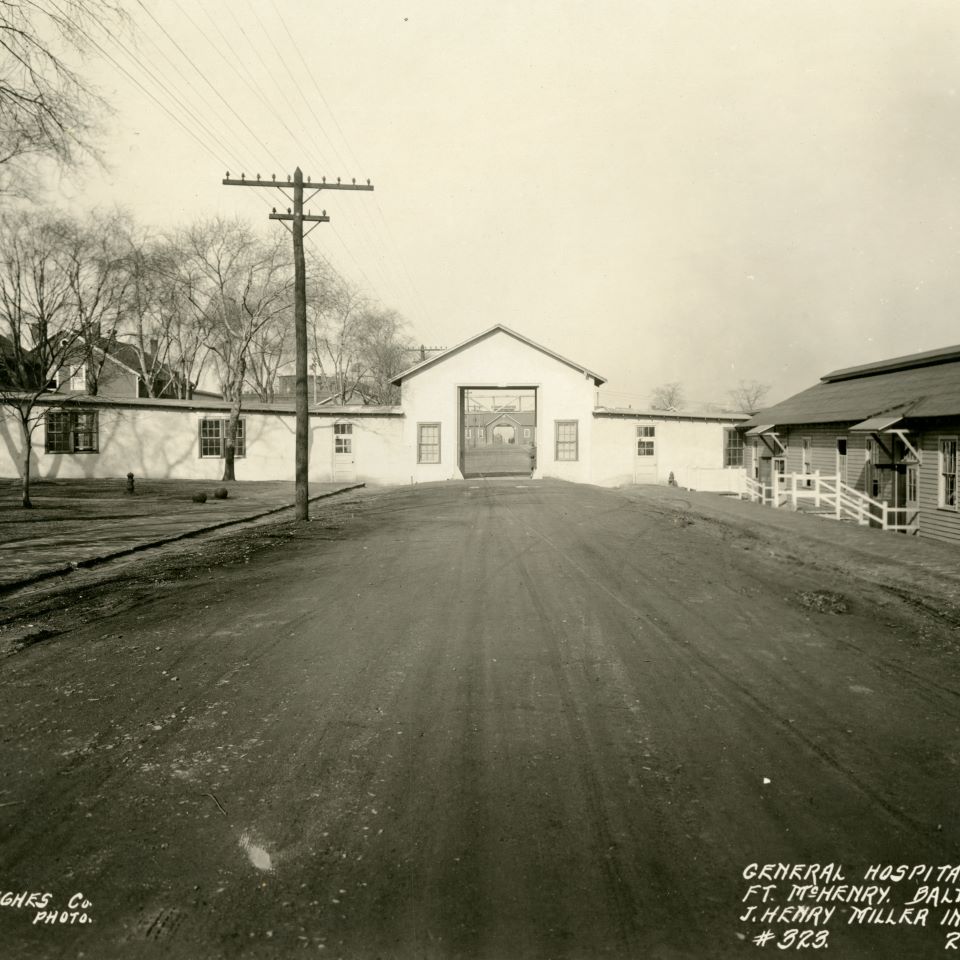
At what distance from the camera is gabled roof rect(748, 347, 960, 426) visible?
18.2 meters

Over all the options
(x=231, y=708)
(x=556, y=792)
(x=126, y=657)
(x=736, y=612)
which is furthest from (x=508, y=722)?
(x=736, y=612)

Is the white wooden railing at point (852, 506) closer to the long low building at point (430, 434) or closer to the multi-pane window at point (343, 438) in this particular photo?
the long low building at point (430, 434)

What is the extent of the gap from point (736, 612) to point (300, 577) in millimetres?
5698

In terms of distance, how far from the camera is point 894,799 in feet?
13.0

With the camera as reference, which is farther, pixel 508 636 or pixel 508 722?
pixel 508 636

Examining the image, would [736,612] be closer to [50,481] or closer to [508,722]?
[508,722]

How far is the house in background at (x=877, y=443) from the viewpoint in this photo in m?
17.1

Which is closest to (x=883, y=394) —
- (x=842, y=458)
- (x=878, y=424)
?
(x=842, y=458)

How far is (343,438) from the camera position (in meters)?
33.6

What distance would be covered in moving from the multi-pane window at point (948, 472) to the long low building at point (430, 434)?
16593 millimetres

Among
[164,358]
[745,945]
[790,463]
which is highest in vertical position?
[164,358]

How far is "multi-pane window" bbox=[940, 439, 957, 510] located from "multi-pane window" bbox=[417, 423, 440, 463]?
21319 mm

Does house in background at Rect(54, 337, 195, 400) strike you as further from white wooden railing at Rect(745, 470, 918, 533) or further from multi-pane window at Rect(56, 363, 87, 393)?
white wooden railing at Rect(745, 470, 918, 533)

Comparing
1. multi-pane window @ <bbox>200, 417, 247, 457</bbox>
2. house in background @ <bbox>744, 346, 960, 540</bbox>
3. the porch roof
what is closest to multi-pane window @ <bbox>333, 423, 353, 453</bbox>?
multi-pane window @ <bbox>200, 417, 247, 457</bbox>
